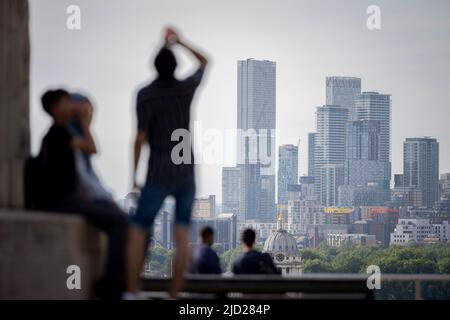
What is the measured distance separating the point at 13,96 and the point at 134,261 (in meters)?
1.20

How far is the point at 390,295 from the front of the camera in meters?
133

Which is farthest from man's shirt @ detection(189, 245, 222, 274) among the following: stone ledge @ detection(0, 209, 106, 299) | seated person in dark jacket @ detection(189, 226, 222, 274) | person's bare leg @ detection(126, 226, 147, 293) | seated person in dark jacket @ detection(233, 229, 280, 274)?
stone ledge @ detection(0, 209, 106, 299)

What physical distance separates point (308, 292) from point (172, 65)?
1.64 m

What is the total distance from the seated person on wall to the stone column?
177mm

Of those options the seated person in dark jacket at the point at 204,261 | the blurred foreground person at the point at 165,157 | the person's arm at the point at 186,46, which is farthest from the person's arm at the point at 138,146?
the seated person in dark jacket at the point at 204,261

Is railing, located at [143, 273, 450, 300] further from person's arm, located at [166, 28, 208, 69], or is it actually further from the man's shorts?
person's arm, located at [166, 28, 208, 69]

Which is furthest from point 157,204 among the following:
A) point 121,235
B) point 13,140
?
point 13,140

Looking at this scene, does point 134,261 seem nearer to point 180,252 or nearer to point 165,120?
point 180,252

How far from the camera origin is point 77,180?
8.74 metres
